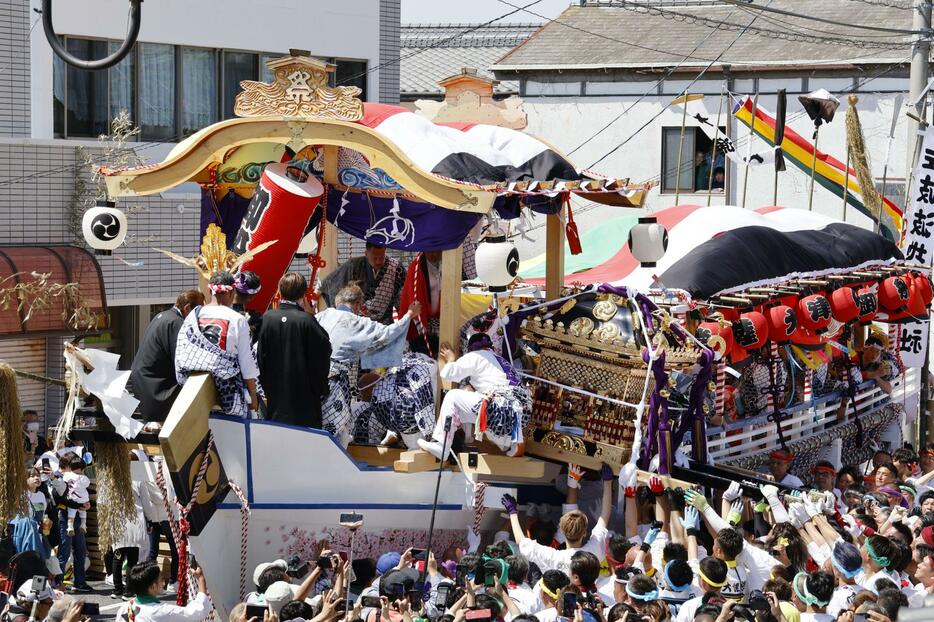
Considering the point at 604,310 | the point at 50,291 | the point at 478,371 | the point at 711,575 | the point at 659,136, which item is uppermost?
the point at 659,136

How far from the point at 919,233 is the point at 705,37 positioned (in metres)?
10.5

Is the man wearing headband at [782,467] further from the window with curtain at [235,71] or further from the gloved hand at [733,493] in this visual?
the window with curtain at [235,71]

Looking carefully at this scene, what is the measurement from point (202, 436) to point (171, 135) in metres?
9.86

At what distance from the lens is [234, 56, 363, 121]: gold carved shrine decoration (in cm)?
1064

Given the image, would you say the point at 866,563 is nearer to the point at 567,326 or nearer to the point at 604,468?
the point at 604,468

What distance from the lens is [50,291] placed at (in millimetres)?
15820

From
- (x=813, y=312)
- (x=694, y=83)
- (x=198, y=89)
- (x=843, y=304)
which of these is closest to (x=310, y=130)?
(x=813, y=312)

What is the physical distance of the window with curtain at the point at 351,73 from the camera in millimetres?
20625

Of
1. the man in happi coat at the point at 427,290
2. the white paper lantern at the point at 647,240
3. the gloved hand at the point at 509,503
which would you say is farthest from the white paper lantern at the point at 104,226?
the white paper lantern at the point at 647,240

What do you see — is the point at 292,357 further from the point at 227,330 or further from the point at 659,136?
the point at 659,136

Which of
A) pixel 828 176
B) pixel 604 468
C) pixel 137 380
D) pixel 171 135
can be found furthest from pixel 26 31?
pixel 828 176

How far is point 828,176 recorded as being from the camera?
2039 cm

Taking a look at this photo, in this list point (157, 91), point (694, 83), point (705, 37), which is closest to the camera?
point (157, 91)

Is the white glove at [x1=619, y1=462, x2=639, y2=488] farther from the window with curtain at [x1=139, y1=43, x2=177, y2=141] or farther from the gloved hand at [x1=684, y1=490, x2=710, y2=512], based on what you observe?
the window with curtain at [x1=139, y1=43, x2=177, y2=141]
